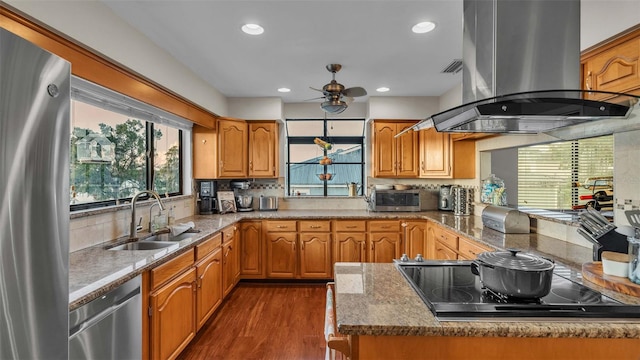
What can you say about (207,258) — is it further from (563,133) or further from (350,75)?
(563,133)

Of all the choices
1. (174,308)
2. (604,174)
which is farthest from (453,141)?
(174,308)

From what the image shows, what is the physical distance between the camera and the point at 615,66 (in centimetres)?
171

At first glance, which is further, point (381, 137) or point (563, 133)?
point (381, 137)

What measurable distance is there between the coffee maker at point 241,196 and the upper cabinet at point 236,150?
21 cm

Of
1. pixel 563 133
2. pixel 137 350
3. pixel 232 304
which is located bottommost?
pixel 232 304

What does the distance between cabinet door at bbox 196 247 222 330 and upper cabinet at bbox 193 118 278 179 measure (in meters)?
1.39

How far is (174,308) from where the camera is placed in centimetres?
223

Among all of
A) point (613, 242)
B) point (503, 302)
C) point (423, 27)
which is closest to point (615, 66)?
point (613, 242)

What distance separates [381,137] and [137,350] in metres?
3.61

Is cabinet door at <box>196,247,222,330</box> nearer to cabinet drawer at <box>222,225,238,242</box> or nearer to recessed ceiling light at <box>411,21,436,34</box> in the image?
cabinet drawer at <box>222,225,238,242</box>

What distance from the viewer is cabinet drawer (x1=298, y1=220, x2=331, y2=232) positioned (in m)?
4.12

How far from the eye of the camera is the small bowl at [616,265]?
1492 millimetres

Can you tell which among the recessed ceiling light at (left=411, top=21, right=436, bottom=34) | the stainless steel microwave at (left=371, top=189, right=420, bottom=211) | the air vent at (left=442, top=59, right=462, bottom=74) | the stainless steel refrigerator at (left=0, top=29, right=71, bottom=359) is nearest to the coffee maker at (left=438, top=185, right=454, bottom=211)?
the stainless steel microwave at (left=371, top=189, right=420, bottom=211)

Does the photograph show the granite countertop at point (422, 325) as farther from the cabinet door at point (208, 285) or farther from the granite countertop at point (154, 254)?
the cabinet door at point (208, 285)
